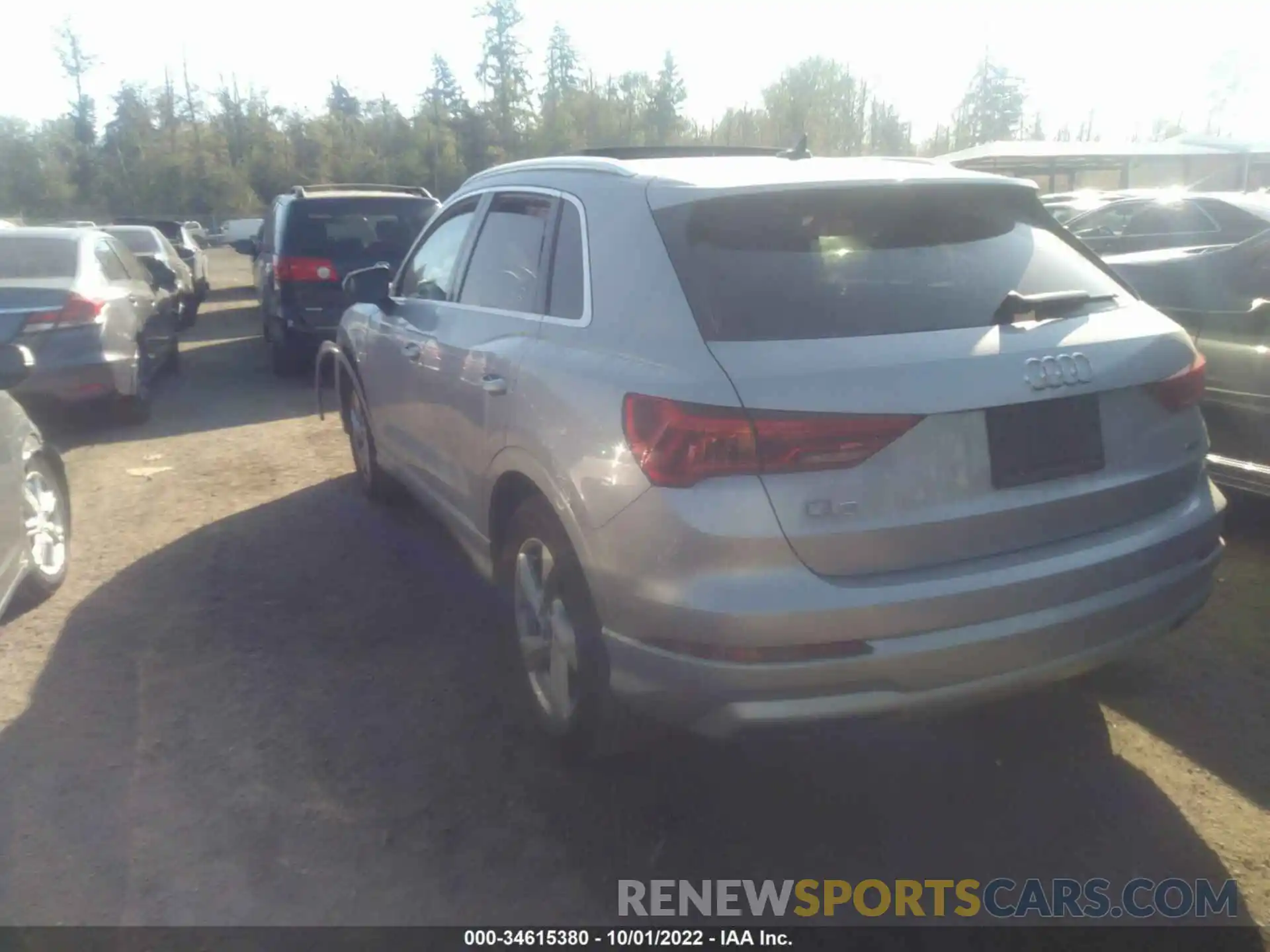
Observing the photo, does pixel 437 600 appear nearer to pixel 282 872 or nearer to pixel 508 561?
pixel 508 561

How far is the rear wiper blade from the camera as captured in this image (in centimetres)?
310

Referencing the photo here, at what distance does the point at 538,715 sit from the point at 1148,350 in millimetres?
2172

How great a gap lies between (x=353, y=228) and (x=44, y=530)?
6587 millimetres

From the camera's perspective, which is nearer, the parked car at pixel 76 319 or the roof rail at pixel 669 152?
the roof rail at pixel 669 152

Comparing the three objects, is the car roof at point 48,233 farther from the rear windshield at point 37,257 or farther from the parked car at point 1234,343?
the parked car at point 1234,343

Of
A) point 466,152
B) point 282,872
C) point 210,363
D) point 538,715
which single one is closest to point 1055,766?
point 538,715

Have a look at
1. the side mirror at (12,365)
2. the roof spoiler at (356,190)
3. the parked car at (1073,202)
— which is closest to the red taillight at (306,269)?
the roof spoiler at (356,190)

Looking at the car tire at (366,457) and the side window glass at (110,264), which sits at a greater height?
the side window glass at (110,264)

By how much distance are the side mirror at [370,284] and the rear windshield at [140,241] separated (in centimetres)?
1191

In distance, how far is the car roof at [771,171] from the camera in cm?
331

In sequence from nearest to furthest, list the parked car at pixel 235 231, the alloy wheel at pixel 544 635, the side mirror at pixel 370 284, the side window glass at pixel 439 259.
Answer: the alloy wheel at pixel 544 635, the side window glass at pixel 439 259, the side mirror at pixel 370 284, the parked car at pixel 235 231

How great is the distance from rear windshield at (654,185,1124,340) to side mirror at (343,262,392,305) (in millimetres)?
2606

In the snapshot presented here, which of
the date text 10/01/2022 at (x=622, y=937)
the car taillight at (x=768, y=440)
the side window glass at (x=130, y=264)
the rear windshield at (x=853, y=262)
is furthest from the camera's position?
the side window glass at (x=130, y=264)

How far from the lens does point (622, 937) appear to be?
285 centimetres
